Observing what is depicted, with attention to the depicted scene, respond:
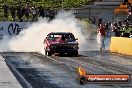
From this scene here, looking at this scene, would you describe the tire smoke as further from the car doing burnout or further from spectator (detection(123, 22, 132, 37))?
Answer: the car doing burnout

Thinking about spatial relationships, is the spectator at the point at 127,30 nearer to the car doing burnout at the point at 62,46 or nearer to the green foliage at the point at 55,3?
the car doing burnout at the point at 62,46

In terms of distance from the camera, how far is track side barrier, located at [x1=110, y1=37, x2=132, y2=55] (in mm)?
28188

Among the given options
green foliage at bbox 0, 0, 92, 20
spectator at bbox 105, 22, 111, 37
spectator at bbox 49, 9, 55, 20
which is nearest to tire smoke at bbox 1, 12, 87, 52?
spectator at bbox 49, 9, 55, 20

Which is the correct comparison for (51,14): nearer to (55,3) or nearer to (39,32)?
(39,32)

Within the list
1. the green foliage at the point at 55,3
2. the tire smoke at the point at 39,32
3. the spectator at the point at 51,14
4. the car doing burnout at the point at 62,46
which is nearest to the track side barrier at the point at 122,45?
the car doing burnout at the point at 62,46

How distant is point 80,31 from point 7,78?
28606mm

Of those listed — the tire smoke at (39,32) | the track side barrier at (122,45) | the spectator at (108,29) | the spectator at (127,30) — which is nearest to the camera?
the track side barrier at (122,45)

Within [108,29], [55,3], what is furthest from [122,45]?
[55,3]

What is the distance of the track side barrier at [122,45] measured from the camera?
28.2m

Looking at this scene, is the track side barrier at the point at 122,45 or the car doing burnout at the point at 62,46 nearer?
the car doing burnout at the point at 62,46

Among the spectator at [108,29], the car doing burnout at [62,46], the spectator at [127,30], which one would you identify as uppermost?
the car doing burnout at [62,46]

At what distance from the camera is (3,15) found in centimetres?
4097

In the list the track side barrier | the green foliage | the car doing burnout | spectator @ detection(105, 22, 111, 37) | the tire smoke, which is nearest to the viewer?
the car doing burnout

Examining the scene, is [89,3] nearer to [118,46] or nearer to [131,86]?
[118,46]
